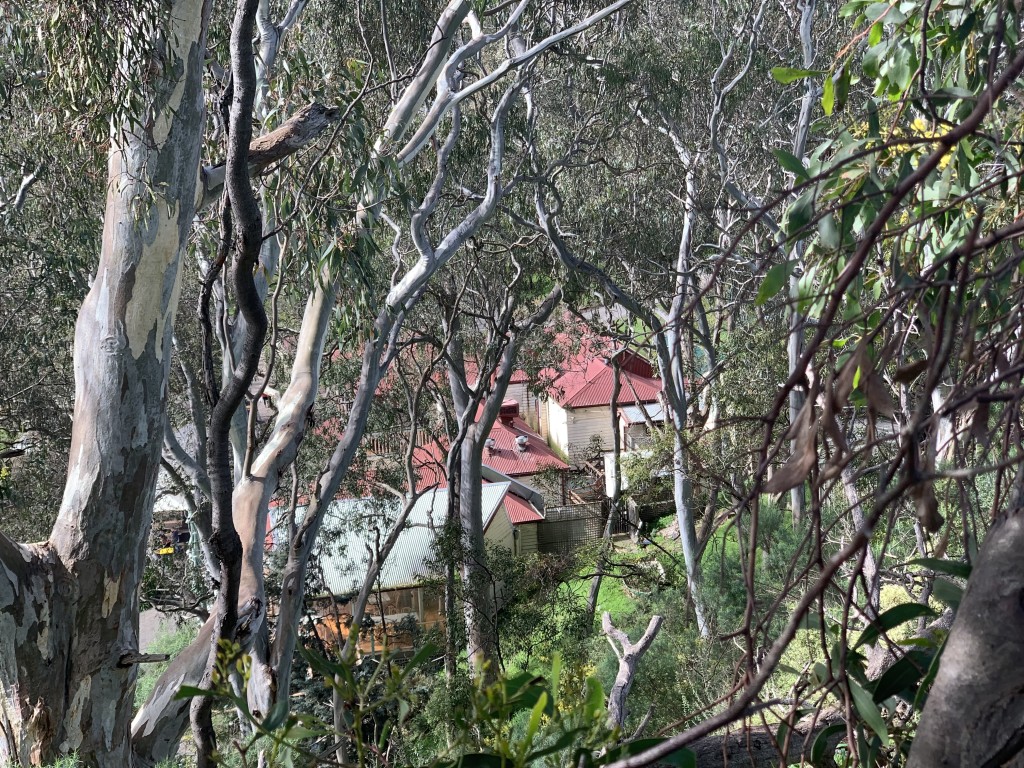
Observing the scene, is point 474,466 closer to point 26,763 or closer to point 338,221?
point 338,221

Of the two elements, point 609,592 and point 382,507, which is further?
point 609,592

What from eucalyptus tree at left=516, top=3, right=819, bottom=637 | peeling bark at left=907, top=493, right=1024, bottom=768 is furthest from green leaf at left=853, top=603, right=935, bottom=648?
eucalyptus tree at left=516, top=3, right=819, bottom=637

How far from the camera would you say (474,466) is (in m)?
11.8

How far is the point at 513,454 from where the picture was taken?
22453 mm

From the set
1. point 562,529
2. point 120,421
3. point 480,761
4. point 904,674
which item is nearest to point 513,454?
point 562,529

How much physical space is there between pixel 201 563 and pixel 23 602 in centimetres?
678

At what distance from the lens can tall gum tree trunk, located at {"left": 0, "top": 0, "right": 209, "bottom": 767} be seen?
360 cm

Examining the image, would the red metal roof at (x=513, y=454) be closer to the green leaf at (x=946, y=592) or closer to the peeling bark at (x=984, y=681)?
the green leaf at (x=946, y=592)

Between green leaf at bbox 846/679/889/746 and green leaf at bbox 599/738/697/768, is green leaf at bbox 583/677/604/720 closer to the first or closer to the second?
green leaf at bbox 599/738/697/768

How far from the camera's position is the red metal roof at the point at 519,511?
19.0 m

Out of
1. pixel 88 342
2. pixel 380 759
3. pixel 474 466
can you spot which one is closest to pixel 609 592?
pixel 474 466

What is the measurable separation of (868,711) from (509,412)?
23.3 meters

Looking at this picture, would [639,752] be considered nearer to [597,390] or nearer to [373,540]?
[373,540]

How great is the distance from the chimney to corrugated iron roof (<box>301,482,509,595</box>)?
A: 6606 millimetres
